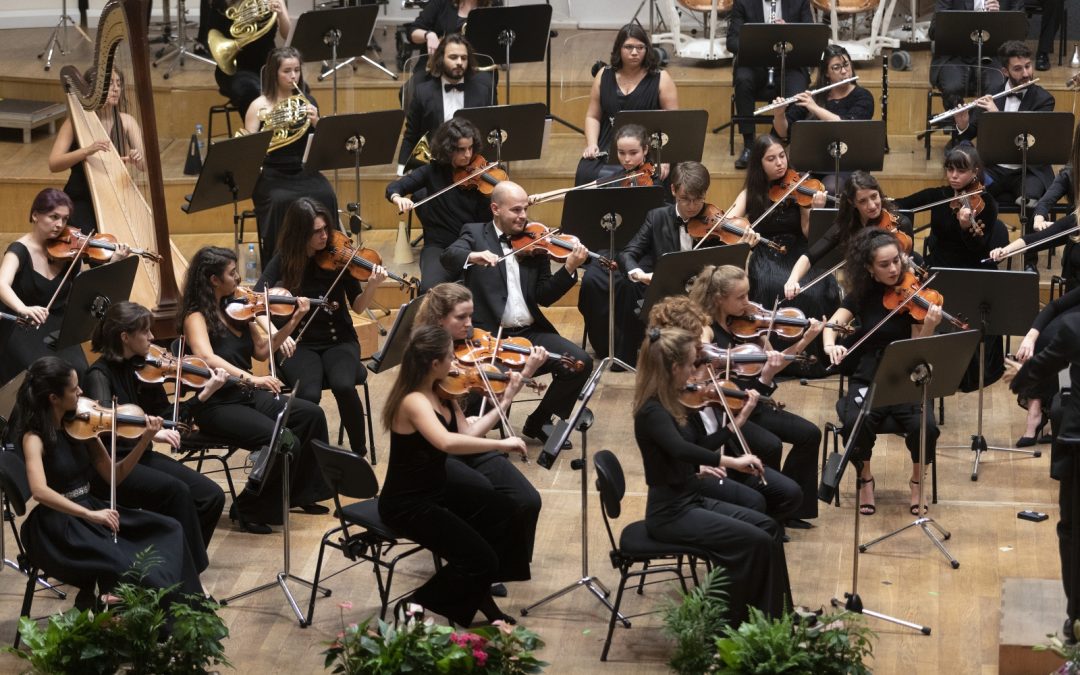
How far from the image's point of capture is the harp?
6602 millimetres

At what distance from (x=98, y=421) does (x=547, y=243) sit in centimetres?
236

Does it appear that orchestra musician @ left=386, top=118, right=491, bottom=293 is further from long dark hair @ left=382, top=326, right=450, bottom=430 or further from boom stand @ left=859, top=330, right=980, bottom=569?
boom stand @ left=859, top=330, right=980, bottom=569

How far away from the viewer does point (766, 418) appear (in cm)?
654

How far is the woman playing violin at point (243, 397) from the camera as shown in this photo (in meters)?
6.36

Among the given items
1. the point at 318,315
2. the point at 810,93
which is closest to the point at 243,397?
the point at 318,315

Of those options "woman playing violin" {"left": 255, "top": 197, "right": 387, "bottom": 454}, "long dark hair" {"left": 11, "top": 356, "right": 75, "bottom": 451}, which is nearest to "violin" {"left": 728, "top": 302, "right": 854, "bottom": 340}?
"woman playing violin" {"left": 255, "top": 197, "right": 387, "bottom": 454}

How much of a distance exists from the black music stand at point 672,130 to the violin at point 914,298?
177cm

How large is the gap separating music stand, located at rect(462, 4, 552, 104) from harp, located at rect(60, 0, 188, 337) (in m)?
1.99

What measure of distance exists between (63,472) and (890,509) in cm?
325

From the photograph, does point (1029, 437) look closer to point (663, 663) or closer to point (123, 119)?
point (663, 663)

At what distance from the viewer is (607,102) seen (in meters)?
9.00

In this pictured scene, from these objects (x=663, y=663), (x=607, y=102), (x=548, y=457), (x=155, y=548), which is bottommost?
(x=663, y=663)

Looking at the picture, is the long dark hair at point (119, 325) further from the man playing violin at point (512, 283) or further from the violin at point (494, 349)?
the man playing violin at point (512, 283)

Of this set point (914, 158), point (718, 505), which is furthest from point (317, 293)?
point (914, 158)
